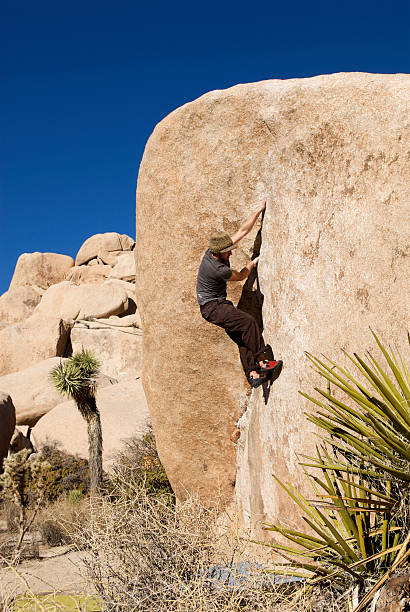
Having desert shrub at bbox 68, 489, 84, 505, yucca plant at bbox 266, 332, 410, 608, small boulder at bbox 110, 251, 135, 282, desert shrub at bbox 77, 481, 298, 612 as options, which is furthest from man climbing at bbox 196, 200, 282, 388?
small boulder at bbox 110, 251, 135, 282

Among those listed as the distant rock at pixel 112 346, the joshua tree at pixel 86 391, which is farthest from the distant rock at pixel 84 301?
the joshua tree at pixel 86 391

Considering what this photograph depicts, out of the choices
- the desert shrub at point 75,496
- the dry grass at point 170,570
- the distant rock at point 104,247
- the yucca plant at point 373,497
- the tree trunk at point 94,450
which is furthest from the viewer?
the distant rock at point 104,247

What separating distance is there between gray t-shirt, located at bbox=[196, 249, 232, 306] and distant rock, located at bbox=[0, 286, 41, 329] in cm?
3204

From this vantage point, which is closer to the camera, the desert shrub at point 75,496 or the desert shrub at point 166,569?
the desert shrub at point 166,569

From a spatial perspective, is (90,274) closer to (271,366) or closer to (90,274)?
(90,274)

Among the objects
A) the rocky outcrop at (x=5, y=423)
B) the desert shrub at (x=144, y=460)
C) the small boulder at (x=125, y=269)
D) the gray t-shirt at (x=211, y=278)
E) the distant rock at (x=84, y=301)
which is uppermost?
the small boulder at (x=125, y=269)

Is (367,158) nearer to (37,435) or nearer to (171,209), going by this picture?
(171,209)

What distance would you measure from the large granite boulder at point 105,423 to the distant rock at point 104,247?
2246 centimetres

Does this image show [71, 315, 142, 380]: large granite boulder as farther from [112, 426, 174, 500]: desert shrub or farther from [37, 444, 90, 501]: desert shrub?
[112, 426, 174, 500]: desert shrub

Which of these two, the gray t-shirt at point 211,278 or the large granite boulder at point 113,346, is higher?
the gray t-shirt at point 211,278

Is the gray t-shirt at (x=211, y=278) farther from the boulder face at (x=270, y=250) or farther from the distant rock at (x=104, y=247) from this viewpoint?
the distant rock at (x=104, y=247)

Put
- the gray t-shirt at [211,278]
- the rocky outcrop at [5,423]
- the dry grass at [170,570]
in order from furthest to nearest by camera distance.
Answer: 1. the rocky outcrop at [5,423]
2. the gray t-shirt at [211,278]
3. the dry grass at [170,570]

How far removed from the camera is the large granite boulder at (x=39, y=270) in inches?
1601

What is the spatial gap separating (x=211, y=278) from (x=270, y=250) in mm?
755
